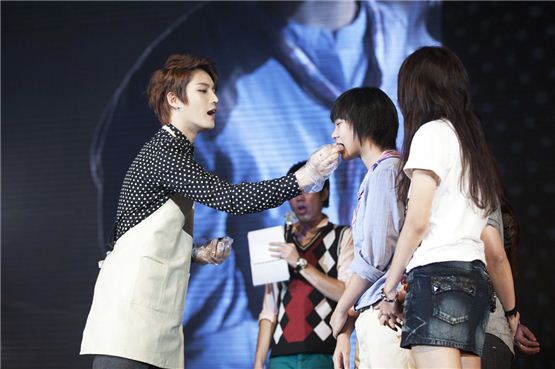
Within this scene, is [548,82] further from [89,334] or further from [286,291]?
[89,334]

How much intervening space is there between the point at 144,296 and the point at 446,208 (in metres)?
0.83

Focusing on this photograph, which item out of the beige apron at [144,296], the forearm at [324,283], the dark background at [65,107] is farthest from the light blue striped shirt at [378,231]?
the dark background at [65,107]

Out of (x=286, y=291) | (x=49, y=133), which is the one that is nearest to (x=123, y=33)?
(x=49, y=133)

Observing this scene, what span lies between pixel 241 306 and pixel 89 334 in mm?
2018

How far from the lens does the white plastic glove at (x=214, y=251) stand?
235cm

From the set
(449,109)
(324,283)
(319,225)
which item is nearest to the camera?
(449,109)

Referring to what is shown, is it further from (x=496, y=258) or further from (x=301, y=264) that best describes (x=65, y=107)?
(x=496, y=258)

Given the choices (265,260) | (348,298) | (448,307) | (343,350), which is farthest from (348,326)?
(265,260)

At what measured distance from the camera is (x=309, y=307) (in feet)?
9.58

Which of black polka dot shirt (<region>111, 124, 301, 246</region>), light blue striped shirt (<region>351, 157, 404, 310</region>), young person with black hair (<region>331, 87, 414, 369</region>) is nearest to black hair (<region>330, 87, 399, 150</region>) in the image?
young person with black hair (<region>331, 87, 414, 369</region>)

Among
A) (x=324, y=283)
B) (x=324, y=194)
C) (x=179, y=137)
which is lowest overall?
(x=324, y=283)

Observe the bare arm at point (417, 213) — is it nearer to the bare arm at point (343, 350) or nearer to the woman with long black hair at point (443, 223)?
the woman with long black hair at point (443, 223)

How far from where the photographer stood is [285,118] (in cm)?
411

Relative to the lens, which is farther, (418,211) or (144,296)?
(144,296)
